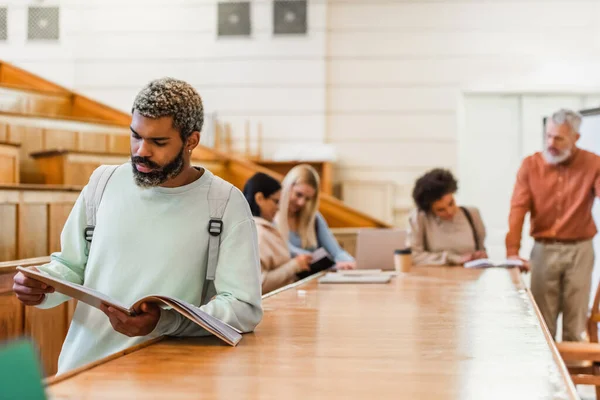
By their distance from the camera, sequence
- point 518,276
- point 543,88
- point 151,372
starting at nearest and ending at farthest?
point 151,372 < point 518,276 < point 543,88

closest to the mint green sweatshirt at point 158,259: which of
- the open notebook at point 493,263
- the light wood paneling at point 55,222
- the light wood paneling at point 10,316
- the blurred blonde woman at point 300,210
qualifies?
the light wood paneling at point 10,316

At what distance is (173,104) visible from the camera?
1.62 meters

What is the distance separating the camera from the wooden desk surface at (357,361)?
3.75 ft

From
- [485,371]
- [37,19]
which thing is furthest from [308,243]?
[37,19]

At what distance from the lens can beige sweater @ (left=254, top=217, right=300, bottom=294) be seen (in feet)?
10.9

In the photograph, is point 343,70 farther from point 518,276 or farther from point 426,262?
point 518,276

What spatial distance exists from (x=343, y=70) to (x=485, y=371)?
20.3 ft

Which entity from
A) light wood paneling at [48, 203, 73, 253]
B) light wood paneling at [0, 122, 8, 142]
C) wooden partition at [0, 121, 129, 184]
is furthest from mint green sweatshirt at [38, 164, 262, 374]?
light wood paneling at [0, 122, 8, 142]

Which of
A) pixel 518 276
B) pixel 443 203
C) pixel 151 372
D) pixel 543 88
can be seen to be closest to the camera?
pixel 151 372

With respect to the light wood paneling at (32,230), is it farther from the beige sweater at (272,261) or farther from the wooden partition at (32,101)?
the wooden partition at (32,101)

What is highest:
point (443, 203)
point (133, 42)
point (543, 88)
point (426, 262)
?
point (133, 42)

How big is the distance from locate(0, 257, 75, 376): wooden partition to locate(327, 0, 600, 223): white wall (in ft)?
16.1

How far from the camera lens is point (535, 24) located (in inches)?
281

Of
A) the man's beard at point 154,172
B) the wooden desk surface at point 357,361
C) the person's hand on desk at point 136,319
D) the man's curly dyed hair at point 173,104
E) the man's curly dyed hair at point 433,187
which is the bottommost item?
the wooden desk surface at point 357,361
